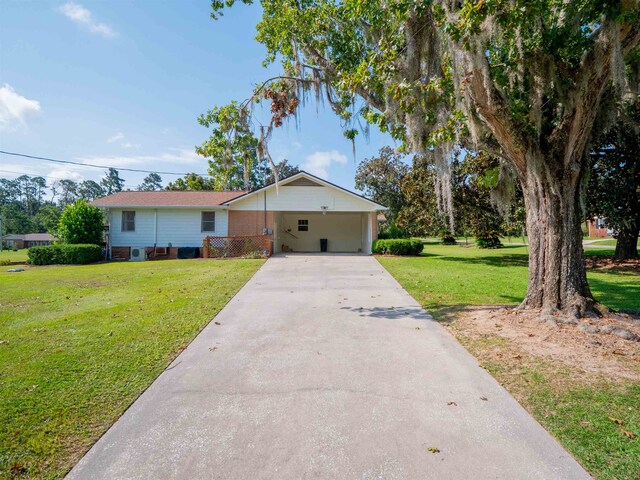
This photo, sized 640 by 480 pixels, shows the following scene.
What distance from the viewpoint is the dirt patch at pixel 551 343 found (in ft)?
12.1

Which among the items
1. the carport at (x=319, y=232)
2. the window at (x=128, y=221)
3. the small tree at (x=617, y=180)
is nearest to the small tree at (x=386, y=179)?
the carport at (x=319, y=232)

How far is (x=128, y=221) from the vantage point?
18312mm

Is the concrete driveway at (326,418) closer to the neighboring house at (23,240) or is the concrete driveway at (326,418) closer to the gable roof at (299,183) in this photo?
the gable roof at (299,183)

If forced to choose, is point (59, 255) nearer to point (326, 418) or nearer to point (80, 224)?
point (80, 224)

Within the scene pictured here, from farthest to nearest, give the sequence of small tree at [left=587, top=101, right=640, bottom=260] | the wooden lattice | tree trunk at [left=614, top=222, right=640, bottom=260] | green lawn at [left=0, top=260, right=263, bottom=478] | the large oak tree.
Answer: the wooden lattice → tree trunk at [left=614, top=222, right=640, bottom=260] → small tree at [left=587, top=101, right=640, bottom=260] → the large oak tree → green lawn at [left=0, top=260, right=263, bottom=478]

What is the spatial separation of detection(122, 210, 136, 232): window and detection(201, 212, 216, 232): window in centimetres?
368

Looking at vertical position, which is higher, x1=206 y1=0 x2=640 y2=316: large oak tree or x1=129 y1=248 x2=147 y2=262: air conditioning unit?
x1=206 y1=0 x2=640 y2=316: large oak tree

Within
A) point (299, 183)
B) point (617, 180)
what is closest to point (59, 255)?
point (299, 183)

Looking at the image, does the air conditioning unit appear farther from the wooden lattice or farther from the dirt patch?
the dirt patch

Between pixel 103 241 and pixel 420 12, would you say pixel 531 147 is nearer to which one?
pixel 420 12

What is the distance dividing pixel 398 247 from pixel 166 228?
41.7 ft

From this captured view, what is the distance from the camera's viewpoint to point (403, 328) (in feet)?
16.9

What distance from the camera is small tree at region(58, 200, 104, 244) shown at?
634 inches

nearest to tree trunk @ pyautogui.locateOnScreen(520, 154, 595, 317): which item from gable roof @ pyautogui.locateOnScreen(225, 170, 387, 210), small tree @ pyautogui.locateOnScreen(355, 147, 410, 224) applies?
gable roof @ pyautogui.locateOnScreen(225, 170, 387, 210)
